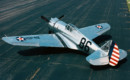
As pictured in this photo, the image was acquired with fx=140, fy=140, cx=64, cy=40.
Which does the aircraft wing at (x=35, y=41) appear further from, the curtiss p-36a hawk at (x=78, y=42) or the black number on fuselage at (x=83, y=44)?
the black number on fuselage at (x=83, y=44)

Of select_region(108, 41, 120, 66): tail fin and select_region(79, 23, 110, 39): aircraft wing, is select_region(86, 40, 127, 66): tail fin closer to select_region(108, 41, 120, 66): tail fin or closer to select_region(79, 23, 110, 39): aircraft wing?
select_region(108, 41, 120, 66): tail fin

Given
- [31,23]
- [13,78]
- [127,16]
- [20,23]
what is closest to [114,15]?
[127,16]

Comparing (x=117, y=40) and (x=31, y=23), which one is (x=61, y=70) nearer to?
(x=117, y=40)

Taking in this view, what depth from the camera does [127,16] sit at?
3102cm

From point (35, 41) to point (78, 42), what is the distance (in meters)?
5.21

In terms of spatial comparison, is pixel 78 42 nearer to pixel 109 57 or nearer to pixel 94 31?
pixel 109 57

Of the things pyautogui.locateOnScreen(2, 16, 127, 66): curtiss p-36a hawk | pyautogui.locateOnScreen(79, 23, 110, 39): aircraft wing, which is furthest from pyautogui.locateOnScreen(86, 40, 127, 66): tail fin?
pyautogui.locateOnScreen(79, 23, 110, 39): aircraft wing

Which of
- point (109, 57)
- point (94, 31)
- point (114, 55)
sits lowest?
point (94, 31)

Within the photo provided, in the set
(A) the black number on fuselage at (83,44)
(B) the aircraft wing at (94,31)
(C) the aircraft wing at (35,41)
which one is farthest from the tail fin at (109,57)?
(B) the aircraft wing at (94,31)

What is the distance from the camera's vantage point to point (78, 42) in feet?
52.1

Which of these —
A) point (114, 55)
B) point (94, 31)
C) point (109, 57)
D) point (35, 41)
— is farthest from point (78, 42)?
point (94, 31)

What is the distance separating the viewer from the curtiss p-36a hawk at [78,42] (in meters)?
12.9

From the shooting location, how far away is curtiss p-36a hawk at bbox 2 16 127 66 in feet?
Answer: 42.3

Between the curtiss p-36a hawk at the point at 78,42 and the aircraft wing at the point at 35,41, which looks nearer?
the curtiss p-36a hawk at the point at 78,42
